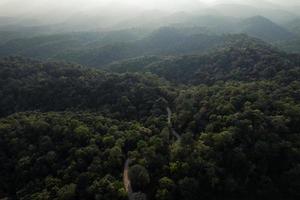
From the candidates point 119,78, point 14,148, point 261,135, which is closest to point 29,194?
point 14,148

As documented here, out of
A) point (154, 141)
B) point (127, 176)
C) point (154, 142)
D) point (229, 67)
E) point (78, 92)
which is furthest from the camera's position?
point (229, 67)

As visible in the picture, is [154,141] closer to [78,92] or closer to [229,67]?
[78,92]

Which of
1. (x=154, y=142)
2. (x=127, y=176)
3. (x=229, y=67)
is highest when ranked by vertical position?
(x=154, y=142)

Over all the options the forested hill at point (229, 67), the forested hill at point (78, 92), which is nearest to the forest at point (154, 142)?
the forested hill at point (78, 92)

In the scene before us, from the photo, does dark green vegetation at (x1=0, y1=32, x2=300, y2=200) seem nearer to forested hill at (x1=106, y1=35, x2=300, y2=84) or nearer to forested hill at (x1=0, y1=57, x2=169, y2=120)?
forested hill at (x1=0, y1=57, x2=169, y2=120)

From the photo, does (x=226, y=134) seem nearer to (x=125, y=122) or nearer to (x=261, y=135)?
(x=261, y=135)

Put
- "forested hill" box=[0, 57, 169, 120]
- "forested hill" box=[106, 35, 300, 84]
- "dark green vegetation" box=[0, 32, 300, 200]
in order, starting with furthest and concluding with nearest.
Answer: "forested hill" box=[106, 35, 300, 84] → "forested hill" box=[0, 57, 169, 120] → "dark green vegetation" box=[0, 32, 300, 200]

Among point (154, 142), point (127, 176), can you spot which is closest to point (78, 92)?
point (154, 142)

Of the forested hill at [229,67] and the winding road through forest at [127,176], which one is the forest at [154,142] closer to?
the winding road through forest at [127,176]

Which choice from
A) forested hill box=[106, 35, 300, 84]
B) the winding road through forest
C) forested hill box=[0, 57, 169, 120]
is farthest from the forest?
forested hill box=[106, 35, 300, 84]

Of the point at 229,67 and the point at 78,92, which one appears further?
the point at 229,67

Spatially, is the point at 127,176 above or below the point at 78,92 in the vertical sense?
below
